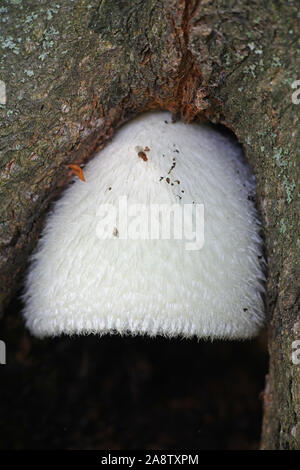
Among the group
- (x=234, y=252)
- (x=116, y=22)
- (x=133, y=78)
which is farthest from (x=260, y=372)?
(x=116, y=22)

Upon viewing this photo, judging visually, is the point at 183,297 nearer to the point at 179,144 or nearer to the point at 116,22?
the point at 179,144

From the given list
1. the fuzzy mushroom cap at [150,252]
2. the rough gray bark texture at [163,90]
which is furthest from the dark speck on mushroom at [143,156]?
the rough gray bark texture at [163,90]

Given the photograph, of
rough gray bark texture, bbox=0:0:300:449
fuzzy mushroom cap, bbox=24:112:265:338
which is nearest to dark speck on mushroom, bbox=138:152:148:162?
fuzzy mushroom cap, bbox=24:112:265:338

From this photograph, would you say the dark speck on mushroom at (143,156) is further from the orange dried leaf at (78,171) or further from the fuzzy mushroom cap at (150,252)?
the orange dried leaf at (78,171)

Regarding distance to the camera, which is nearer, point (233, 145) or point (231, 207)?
point (231, 207)

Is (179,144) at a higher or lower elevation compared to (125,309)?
higher

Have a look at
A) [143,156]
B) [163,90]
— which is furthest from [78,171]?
[163,90]
